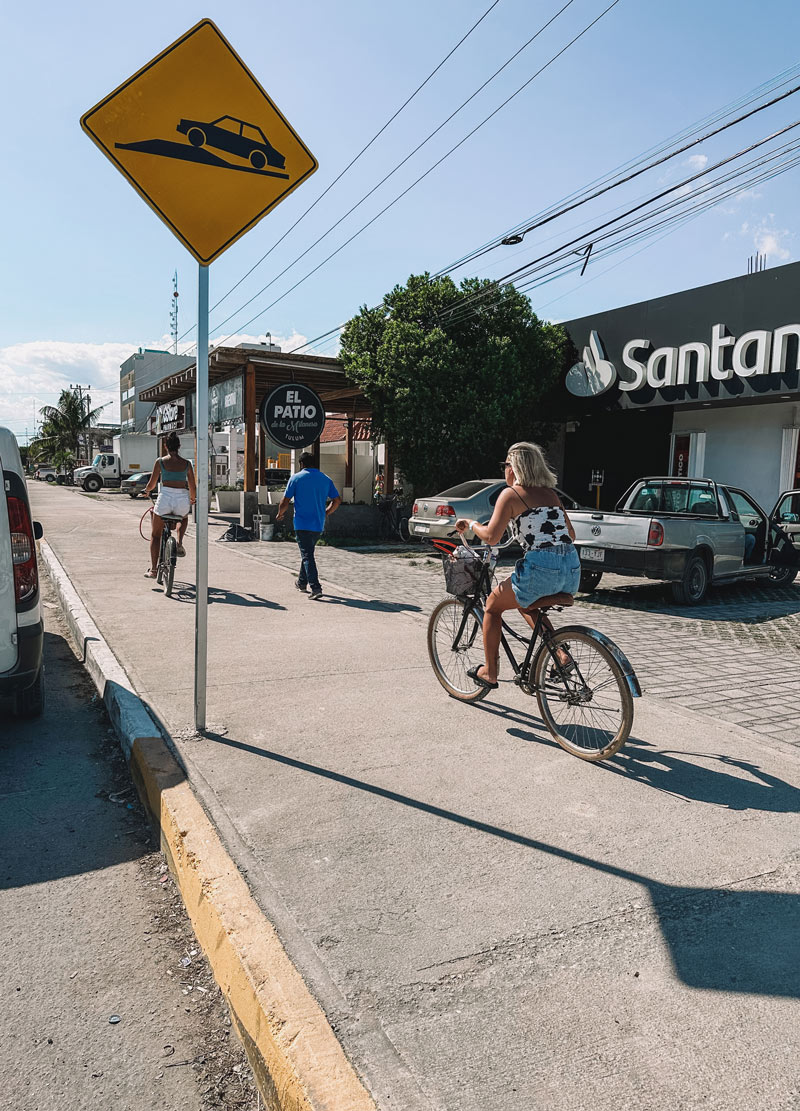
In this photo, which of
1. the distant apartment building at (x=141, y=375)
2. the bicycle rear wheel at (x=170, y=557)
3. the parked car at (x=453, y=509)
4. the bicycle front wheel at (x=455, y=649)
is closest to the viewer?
the bicycle front wheel at (x=455, y=649)

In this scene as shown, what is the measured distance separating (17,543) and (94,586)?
18.1ft

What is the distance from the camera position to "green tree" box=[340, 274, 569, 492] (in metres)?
17.5

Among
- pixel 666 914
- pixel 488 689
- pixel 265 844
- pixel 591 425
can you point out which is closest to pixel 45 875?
pixel 265 844

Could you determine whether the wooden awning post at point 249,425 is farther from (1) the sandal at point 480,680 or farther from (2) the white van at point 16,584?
(1) the sandal at point 480,680

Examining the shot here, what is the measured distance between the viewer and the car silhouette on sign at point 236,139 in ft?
13.8

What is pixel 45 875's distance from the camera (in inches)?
131

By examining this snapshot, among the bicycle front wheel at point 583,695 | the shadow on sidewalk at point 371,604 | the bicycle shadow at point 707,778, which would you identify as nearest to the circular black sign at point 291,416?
the shadow on sidewalk at point 371,604

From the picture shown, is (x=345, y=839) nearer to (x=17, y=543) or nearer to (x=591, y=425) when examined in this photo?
(x=17, y=543)

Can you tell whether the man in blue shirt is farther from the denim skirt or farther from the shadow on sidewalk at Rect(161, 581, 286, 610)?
the denim skirt

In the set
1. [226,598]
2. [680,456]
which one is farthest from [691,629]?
[680,456]

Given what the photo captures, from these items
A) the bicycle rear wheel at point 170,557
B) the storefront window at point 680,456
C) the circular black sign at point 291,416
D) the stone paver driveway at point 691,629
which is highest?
the circular black sign at point 291,416

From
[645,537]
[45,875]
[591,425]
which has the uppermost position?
[591,425]

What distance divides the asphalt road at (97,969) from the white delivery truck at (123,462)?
45.8m

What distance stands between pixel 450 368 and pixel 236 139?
13.4m
